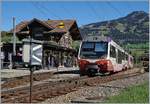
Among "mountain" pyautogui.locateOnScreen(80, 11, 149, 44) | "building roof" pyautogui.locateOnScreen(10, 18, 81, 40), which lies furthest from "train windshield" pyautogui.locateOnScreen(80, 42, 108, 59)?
"building roof" pyautogui.locateOnScreen(10, 18, 81, 40)

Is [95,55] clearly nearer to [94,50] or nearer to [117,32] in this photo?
[94,50]

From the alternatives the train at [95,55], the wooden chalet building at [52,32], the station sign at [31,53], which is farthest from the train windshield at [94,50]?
the wooden chalet building at [52,32]

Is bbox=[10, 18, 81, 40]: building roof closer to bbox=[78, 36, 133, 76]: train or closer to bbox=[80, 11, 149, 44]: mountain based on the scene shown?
bbox=[80, 11, 149, 44]: mountain

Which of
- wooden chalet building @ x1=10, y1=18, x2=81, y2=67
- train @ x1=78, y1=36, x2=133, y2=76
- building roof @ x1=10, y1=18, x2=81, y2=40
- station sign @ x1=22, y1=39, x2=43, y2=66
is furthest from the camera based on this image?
building roof @ x1=10, y1=18, x2=81, y2=40

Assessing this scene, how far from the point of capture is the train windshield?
28.0 meters

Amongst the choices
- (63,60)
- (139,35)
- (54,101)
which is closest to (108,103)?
(54,101)

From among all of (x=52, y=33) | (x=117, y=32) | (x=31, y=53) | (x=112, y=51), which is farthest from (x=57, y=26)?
(x=31, y=53)

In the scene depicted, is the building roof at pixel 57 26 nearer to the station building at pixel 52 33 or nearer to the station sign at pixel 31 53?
the station building at pixel 52 33

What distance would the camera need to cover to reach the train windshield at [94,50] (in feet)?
91.9

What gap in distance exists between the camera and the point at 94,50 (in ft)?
92.0

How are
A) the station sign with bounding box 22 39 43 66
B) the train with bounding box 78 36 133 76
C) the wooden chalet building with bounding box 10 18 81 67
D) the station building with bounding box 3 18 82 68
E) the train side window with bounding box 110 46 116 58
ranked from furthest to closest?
1. the wooden chalet building with bounding box 10 18 81 67
2. the station building with bounding box 3 18 82 68
3. the train side window with bounding box 110 46 116 58
4. the train with bounding box 78 36 133 76
5. the station sign with bounding box 22 39 43 66

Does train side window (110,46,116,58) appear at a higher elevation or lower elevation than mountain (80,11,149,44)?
lower

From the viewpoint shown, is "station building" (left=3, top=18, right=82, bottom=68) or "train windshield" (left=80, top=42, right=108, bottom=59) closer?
"train windshield" (left=80, top=42, right=108, bottom=59)

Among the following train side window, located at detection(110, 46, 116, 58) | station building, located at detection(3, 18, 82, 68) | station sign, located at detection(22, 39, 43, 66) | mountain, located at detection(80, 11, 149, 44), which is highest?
mountain, located at detection(80, 11, 149, 44)
